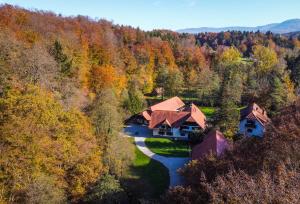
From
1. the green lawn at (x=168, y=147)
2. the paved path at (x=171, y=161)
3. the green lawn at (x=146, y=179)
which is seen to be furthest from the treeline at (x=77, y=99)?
the green lawn at (x=168, y=147)

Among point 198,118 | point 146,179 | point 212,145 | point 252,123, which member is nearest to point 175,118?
point 198,118

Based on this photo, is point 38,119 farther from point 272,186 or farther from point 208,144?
point 208,144

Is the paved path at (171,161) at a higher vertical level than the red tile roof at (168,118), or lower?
lower

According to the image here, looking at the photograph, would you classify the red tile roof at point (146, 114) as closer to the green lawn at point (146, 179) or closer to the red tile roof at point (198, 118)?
the red tile roof at point (198, 118)

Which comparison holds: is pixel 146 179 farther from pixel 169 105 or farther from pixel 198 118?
pixel 169 105

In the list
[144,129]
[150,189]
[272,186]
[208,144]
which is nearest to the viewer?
[272,186]

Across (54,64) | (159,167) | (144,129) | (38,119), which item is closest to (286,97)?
(144,129)

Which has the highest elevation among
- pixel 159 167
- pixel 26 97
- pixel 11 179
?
pixel 26 97
